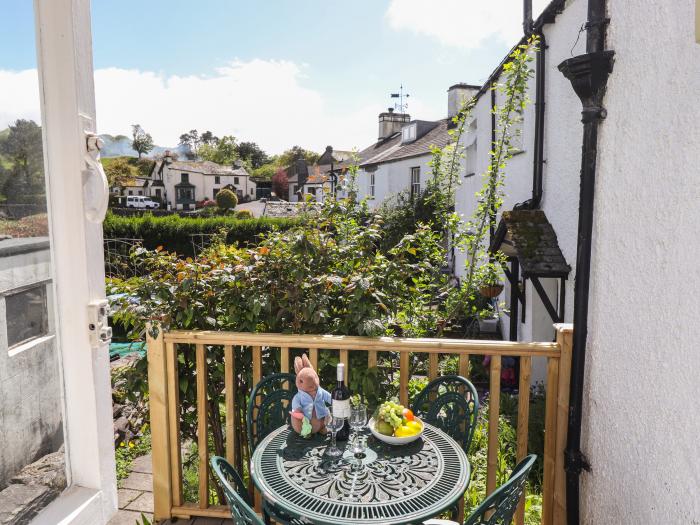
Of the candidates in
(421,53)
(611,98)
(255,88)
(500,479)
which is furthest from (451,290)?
(255,88)

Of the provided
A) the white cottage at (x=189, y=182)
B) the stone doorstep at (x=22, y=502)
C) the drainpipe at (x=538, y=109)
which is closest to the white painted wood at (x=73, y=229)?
the stone doorstep at (x=22, y=502)

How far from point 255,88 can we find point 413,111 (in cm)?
Answer: 4991

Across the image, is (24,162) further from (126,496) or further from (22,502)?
(126,496)

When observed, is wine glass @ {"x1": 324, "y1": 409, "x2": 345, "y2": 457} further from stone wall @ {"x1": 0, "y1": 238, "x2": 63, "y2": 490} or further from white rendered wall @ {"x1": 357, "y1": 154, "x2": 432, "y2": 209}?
white rendered wall @ {"x1": 357, "y1": 154, "x2": 432, "y2": 209}

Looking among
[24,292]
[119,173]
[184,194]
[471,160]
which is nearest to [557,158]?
[24,292]

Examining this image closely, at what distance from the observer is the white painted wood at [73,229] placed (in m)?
1.92

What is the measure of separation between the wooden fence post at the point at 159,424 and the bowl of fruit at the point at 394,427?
1.22 metres

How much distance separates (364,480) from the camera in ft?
6.35

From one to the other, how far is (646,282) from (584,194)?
26.9 inches

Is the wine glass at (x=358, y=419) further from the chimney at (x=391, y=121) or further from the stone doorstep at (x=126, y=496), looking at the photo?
the chimney at (x=391, y=121)

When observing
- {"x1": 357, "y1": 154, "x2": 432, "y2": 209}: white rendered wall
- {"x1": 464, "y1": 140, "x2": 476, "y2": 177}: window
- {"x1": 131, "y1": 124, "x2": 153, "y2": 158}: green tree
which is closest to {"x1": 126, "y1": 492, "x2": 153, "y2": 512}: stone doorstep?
{"x1": 464, "y1": 140, "x2": 476, "y2": 177}: window

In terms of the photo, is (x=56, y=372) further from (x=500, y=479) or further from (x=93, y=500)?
(x=500, y=479)

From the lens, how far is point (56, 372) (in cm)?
199

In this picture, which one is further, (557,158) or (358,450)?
(557,158)
